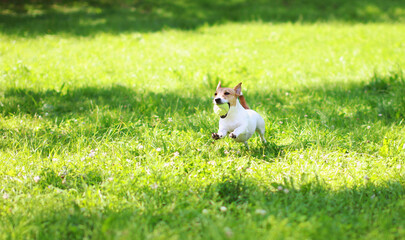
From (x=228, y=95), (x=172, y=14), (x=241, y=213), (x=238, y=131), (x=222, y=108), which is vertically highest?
(x=172, y=14)

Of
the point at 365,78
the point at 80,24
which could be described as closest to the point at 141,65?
A: the point at 365,78

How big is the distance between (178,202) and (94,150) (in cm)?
135

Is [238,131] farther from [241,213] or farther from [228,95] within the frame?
[241,213]

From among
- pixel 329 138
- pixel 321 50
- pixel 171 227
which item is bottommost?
pixel 171 227

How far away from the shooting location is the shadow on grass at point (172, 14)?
1059 centimetres

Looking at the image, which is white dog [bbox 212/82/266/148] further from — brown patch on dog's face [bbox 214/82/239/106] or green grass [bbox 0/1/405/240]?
green grass [bbox 0/1/405/240]

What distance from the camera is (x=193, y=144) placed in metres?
3.48

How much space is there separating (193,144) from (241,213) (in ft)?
4.06

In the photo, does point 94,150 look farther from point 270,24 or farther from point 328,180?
point 270,24

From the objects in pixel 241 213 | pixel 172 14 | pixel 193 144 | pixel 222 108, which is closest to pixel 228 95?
pixel 222 108

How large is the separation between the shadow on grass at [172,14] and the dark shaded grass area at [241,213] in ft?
27.8

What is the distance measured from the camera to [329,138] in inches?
141

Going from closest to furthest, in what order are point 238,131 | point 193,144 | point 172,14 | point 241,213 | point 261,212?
point 261,212 < point 241,213 < point 238,131 < point 193,144 < point 172,14

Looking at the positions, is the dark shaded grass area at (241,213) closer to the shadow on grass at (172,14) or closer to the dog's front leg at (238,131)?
the dog's front leg at (238,131)
